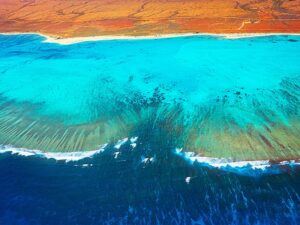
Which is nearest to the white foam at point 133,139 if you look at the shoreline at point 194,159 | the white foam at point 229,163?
the shoreline at point 194,159

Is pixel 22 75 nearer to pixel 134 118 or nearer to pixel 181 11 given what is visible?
pixel 134 118

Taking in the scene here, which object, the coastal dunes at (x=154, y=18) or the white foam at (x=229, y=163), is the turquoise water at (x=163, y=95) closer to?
the white foam at (x=229, y=163)

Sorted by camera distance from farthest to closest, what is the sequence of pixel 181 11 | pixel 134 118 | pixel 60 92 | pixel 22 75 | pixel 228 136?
pixel 181 11, pixel 22 75, pixel 60 92, pixel 134 118, pixel 228 136

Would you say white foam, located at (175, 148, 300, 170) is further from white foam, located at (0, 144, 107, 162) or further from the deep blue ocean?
white foam, located at (0, 144, 107, 162)

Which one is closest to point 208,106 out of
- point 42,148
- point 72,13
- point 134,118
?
point 134,118

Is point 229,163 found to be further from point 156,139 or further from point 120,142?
point 120,142

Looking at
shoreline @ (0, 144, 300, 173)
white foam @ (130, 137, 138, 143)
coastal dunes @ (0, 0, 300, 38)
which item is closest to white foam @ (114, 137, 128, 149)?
shoreline @ (0, 144, 300, 173)
